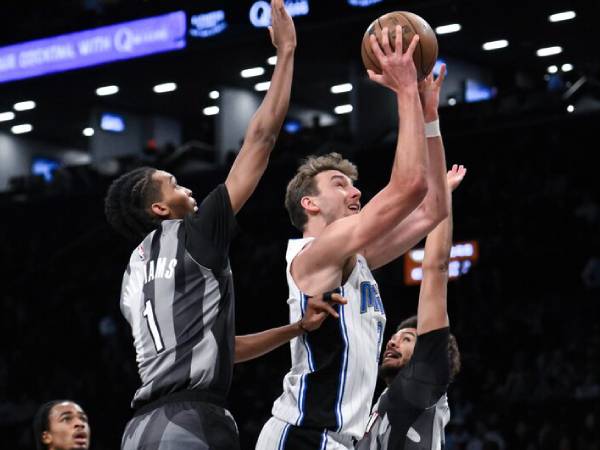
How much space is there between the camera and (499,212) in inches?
683

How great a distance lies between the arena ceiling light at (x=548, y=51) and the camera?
23.3 meters

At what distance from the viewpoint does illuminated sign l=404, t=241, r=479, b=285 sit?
56.8 feet

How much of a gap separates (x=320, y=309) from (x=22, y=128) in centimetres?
2796

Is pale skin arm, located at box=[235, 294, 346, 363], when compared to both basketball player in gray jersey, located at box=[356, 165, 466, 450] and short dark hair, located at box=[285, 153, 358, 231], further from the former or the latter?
basketball player in gray jersey, located at box=[356, 165, 466, 450]

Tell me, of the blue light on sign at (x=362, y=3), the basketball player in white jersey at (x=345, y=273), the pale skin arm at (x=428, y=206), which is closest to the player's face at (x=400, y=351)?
the pale skin arm at (x=428, y=206)

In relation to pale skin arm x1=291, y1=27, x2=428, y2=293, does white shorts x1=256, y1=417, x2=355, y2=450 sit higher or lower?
lower

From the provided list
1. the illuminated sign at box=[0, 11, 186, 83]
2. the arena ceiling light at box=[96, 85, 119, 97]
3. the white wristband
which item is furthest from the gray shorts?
the arena ceiling light at box=[96, 85, 119, 97]

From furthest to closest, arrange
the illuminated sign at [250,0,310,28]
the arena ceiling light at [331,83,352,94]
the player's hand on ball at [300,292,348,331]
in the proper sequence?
the arena ceiling light at [331,83,352,94] < the illuminated sign at [250,0,310,28] < the player's hand on ball at [300,292,348,331]

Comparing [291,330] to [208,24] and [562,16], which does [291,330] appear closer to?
[562,16]

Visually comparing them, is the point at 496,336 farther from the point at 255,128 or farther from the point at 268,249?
the point at 255,128

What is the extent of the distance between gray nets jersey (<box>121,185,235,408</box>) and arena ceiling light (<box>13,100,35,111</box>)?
81.1 ft

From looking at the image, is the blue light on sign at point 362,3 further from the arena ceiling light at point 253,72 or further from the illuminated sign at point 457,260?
the illuminated sign at point 457,260

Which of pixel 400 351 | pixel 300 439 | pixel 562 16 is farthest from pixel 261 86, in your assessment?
pixel 300 439

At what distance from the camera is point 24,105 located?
1120 inches
